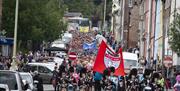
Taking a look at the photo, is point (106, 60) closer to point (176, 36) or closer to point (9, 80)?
point (176, 36)

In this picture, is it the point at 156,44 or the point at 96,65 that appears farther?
the point at 156,44

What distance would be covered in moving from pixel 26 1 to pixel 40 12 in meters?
4.32

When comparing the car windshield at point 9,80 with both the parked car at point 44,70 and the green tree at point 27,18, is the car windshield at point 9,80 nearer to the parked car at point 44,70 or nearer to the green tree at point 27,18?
the parked car at point 44,70

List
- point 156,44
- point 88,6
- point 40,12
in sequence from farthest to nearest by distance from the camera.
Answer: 1. point 88,6
2. point 156,44
3. point 40,12

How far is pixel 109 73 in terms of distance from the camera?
113 feet

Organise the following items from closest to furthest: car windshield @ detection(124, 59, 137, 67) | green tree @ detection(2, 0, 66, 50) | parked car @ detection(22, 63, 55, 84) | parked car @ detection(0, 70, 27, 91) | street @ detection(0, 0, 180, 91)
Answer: parked car @ detection(0, 70, 27, 91)
street @ detection(0, 0, 180, 91)
parked car @ detection(22, 63, 55, 84)
car windshield @ detection(124, 59, 137, 67)
green tree @ detection(2, 0, 66, 50)

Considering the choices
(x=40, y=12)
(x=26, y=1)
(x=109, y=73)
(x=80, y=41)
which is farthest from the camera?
(x=80, y=41)

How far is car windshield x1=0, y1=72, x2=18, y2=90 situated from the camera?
2409cm

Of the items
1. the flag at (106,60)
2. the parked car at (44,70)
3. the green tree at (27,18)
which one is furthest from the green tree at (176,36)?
the green tree at (27,18)

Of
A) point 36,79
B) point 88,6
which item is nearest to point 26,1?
point 36,79

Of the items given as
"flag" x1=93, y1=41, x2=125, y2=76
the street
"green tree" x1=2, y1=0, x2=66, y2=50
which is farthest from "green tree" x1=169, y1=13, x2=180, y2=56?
"green tree" x1=2, y1=0, x2=66, y2=50

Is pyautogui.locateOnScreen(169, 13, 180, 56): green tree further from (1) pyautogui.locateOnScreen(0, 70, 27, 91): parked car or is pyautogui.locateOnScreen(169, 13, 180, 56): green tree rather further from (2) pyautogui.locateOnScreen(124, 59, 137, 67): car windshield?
(1) pyautogui.locateOnScreen(0, 70, 27, 91): parked car

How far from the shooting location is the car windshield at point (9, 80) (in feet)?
→ 79.0

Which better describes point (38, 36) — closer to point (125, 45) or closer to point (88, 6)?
point (125, 45)
